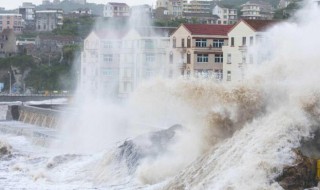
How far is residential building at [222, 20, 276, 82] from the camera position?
34281 mm

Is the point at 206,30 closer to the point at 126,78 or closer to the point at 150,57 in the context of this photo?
the point at 150,57

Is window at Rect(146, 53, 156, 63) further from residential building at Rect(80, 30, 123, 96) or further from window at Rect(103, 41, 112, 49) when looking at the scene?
window at Rect(103, 41, 112, 49)

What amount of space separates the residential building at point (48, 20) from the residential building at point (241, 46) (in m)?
78.0

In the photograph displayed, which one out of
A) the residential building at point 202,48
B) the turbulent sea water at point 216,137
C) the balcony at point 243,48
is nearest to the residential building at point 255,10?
the residential building at point 202,48

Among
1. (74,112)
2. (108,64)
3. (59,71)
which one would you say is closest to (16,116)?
(108,64)

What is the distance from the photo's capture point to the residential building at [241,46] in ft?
112

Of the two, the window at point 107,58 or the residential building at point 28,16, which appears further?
the residential building at point 28,16

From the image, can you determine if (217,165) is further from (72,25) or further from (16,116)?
(72,25)

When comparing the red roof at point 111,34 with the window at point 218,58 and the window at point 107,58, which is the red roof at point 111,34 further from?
the window at point 218,58

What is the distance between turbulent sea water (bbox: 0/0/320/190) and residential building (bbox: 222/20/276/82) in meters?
11.1

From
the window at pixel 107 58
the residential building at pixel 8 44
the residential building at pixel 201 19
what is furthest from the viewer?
the residential building at pixel 8 44

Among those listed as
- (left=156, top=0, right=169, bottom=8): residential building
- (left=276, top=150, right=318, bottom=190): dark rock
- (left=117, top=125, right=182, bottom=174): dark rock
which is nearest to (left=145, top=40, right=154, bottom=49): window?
(left=117, top=125, right=182, bottom=174): dark rock

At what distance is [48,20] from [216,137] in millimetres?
98982

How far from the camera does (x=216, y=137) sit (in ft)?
56.7
